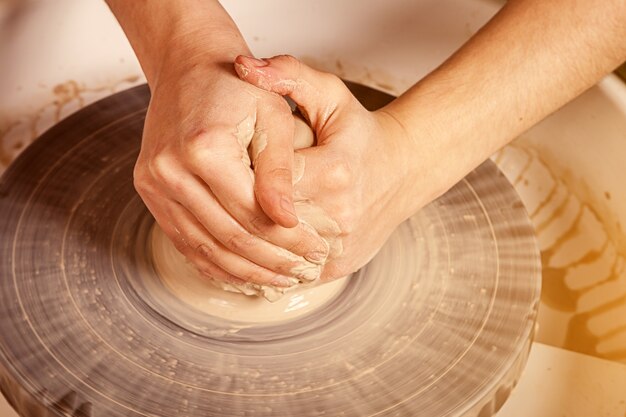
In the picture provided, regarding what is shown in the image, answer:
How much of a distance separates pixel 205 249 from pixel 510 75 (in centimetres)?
54

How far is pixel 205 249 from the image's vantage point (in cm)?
105

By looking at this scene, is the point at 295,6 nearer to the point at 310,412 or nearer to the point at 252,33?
the point at 252,33

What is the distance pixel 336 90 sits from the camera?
109 cm

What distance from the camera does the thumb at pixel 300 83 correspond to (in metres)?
1.02

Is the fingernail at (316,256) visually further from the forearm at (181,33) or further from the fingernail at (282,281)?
the forearm at (181,33)

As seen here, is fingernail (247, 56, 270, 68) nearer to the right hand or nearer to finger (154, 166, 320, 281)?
the right hand

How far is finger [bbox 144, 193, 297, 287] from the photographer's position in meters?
1.04

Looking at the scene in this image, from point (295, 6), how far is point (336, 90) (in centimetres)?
92

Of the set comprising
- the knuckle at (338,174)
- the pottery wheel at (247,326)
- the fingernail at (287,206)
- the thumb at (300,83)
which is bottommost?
the pottery wheel at (247,326)

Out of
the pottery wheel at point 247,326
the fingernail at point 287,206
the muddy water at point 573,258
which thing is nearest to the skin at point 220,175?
the fingernail at point 287,206

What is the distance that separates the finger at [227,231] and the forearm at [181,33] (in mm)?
202

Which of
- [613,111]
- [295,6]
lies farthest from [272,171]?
[295,6]

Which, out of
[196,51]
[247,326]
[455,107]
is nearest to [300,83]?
[196,51]

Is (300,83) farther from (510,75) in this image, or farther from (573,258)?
(573,258)
